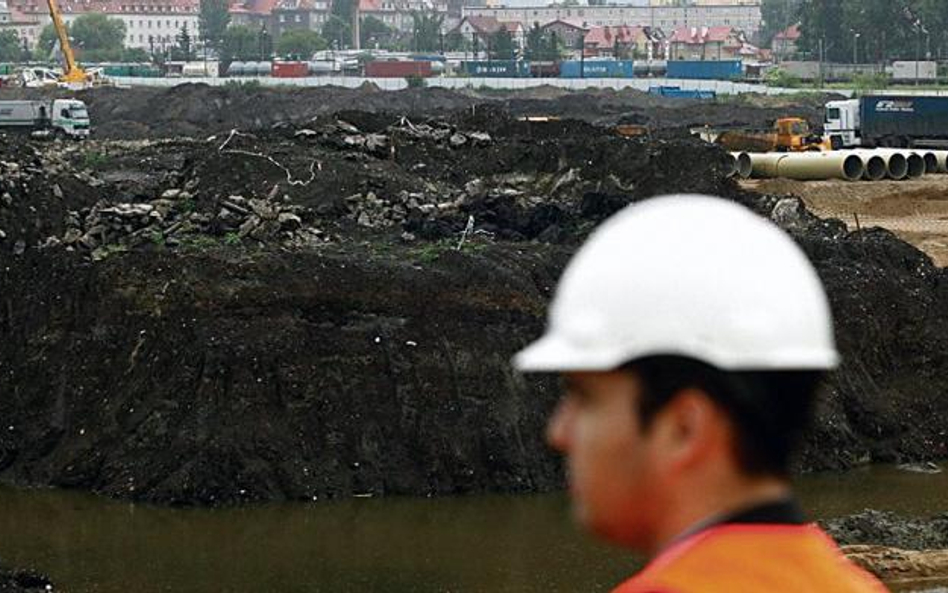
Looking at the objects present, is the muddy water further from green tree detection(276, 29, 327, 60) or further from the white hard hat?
green tree detection(276, 29, 327, 60)

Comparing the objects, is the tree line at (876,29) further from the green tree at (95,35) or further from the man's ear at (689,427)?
the man's ear at (689,427)

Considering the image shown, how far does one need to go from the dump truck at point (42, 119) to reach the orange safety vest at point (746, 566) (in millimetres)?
56938

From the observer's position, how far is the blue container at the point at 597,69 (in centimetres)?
11669

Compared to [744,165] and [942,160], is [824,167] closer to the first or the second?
[744,165]

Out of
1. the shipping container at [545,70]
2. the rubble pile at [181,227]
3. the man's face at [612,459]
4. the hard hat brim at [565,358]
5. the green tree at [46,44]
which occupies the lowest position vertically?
the green tree at [46,44]

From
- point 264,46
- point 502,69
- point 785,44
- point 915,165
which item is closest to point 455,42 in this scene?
point 264,46

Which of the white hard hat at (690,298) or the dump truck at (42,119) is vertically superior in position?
the white hard hat at (690,298)

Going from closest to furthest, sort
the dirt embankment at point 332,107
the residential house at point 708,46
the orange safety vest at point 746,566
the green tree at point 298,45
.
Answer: the orange safety vest at point 746,566
the dirt embankment at point 332,107
the residential house at point 708,46
the green tree at point 298,45

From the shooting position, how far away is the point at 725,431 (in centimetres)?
220

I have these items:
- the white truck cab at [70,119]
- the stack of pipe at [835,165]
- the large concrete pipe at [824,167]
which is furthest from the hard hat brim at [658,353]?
the white truck cab at [70,119]

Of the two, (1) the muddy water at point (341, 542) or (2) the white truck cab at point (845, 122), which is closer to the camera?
(1) the muddy water at point (341, 542)

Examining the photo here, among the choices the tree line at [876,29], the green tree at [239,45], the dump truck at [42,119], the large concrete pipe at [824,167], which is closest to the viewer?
the large concrete pipe at [824,167]

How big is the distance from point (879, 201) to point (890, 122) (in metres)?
12.1

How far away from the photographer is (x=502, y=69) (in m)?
119
